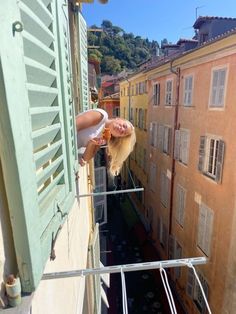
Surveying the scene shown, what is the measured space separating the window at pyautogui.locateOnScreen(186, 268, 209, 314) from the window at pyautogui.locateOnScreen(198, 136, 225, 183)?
12.6 ft

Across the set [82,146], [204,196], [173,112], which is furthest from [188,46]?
[82,146]

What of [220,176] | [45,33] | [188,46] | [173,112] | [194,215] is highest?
[188,46]

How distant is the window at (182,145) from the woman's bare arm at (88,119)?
809cm

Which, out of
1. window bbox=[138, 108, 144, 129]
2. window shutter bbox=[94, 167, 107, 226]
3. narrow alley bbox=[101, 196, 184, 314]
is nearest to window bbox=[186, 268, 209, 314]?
narrow alley bbox=[101, 196, 184, 314]

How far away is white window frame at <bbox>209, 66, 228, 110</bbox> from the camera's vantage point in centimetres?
781

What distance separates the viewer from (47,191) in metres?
1.35

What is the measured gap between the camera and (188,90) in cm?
1027

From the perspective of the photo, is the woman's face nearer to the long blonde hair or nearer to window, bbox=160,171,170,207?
the long blonde hair

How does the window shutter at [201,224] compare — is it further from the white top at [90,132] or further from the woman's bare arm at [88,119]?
the woman's bare arm at [88,119]

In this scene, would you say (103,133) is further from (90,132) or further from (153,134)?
(153,134)

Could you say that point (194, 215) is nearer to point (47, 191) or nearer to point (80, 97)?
point (80, 97)

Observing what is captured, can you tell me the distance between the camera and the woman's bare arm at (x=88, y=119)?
2.71 metres

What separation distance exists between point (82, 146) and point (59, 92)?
4.69 ft

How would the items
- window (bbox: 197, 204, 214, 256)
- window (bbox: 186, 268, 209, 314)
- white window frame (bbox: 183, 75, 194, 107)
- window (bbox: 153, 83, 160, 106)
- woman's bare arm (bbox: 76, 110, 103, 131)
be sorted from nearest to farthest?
1. woman's bare arm (bbox: 76, 110, 103, 131)
2. window (bbox: 197, 204, 214, 256)
3. window (bbox: 186, 268, 209, 314)
4. white window frame (bbox: 183, 75, 194, 107)
5. window (bbox: 153, 83, 160, 106)
